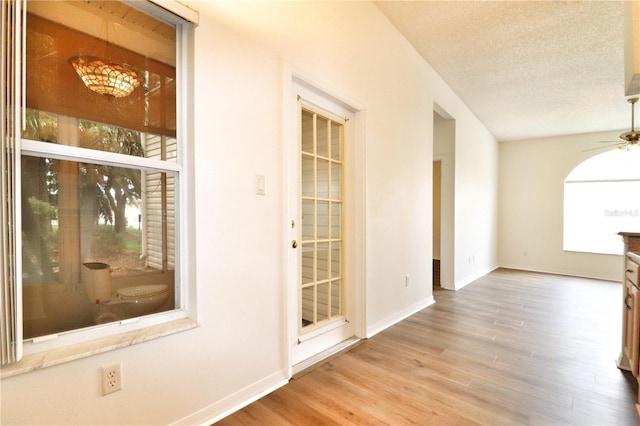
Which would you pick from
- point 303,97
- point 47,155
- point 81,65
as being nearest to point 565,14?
point 303,97

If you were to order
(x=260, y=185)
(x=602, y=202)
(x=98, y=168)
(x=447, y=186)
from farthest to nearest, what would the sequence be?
(x=602, y=202)
(x=447, y=186)
(x=260, y=185)
(x=98, y=168)

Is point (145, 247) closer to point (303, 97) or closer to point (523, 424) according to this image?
point (303, 97)

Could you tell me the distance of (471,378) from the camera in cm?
211

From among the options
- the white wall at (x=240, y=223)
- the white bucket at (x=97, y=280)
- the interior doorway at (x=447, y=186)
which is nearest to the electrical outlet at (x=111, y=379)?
the white wall at (x=240, y=223)

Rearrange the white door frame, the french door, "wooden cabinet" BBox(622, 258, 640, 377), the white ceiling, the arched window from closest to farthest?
"wooden cabinet" BBox(622, 258, 640, 377)
the white door frame
the french door
the white ceiling
the arched window

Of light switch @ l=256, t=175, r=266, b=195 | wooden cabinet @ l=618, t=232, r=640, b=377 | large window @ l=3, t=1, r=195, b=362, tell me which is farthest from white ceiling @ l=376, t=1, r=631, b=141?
large window @ l=3, t=1, r=195, b=362

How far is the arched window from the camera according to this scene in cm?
569

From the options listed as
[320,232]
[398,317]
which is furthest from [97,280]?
[398,317]

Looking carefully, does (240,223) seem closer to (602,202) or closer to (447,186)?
(447,186)

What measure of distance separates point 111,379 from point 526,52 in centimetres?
452

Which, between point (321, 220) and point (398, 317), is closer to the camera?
point (321, 220)

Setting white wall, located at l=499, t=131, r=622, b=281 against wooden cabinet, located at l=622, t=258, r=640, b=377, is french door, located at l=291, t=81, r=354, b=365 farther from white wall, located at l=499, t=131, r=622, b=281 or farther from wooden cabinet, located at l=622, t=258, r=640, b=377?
white wall, located at l=499, t=131, r=622, b=281

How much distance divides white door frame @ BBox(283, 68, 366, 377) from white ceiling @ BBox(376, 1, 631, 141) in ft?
4.16

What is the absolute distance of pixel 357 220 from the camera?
2775mm
